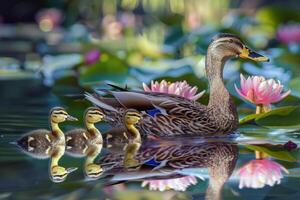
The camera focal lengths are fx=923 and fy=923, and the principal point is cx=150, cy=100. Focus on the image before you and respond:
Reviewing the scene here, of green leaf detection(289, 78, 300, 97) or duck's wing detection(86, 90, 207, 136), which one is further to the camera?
green leaf detection(289, 78, 300, 97)

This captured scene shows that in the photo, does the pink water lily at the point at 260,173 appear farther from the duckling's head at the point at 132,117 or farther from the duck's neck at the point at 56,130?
the duck's neck at the point at 56,130

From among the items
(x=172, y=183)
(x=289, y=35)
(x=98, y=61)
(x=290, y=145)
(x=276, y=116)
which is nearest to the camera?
(x=172, y=183)

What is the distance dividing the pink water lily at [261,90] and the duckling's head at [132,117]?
1.73 ft

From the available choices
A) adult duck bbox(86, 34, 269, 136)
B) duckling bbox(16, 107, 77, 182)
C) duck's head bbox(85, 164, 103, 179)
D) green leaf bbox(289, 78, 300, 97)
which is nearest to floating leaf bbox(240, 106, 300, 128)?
adult duck bbox(86, 34, 269, 136)

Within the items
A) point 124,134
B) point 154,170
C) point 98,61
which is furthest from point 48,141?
point 98,61

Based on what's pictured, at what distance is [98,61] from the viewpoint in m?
5.64

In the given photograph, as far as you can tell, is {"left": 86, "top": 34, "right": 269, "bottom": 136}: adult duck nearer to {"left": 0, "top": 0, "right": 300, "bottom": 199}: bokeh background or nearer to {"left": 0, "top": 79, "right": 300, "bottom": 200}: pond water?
{"left": 0, "top": 79, "right": 300, "bottom": 200}: pond water

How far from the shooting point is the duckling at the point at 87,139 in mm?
3367

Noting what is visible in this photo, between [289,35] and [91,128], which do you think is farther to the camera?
[289,35]

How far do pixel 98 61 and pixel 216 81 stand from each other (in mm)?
2027

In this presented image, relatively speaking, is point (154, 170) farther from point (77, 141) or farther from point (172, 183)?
point (77, 141)

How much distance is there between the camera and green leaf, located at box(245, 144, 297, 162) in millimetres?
3278

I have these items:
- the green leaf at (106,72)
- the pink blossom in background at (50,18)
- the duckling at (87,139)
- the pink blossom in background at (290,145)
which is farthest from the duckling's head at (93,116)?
the pink blossom in background at (50,18)

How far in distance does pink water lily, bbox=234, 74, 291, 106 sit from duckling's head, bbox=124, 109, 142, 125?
1.73 feet
